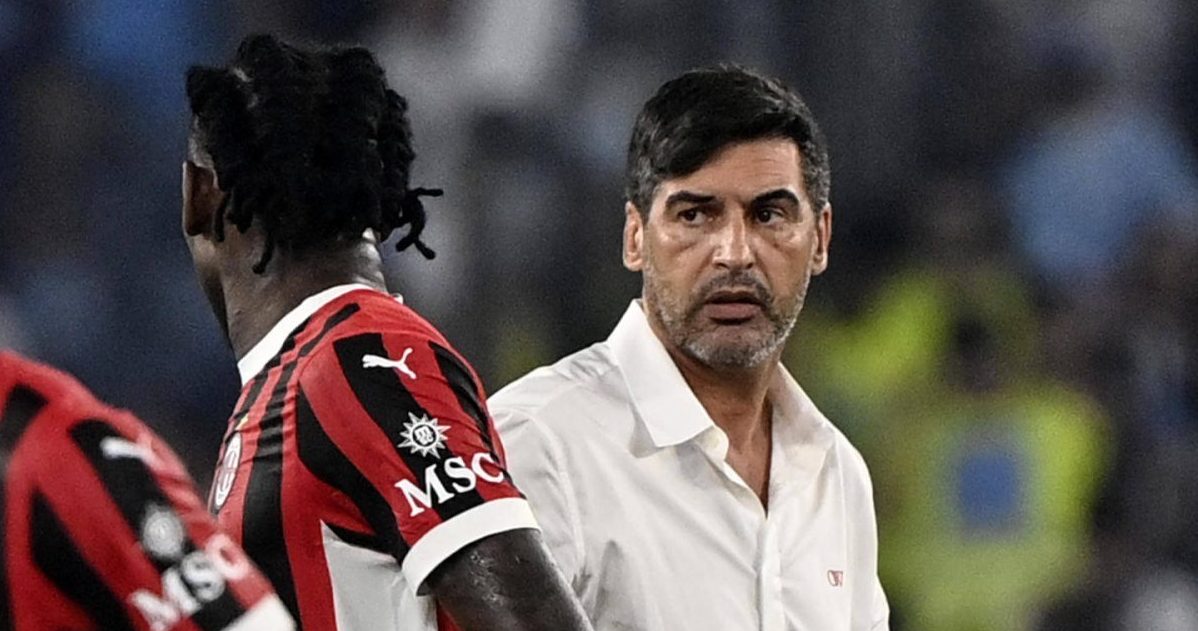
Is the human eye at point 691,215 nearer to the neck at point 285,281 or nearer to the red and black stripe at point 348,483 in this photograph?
the neck at point 285,281

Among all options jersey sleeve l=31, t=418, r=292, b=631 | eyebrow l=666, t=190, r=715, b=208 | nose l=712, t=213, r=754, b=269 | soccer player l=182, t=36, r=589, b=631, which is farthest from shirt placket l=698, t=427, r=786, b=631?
jersey sleeve l=31, t=418, r=292, b=631

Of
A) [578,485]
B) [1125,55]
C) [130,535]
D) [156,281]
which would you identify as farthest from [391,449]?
[1125,55]

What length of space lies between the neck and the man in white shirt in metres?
0.45

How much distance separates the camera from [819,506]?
3641 millimetres

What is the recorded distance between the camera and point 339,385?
9.17 feet

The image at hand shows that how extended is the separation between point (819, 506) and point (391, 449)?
1.11 meters

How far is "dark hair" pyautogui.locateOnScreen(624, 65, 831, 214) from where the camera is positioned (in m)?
3.59

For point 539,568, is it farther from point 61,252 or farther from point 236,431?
point 61,252

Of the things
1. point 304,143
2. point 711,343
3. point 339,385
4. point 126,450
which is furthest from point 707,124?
point 126,450

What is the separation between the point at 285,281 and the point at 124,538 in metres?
1.25

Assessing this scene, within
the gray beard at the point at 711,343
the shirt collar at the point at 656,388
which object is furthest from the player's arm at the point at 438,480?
the gray beard at the point at 711,343

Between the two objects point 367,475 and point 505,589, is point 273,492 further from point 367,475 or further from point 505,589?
point 505,589

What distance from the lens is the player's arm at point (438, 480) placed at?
2.66m

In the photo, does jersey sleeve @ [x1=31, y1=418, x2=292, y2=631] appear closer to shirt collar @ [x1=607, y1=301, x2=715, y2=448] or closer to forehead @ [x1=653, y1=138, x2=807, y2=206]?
shirt collar @ [x1=607, y1=301, x2=715, y2=448]
